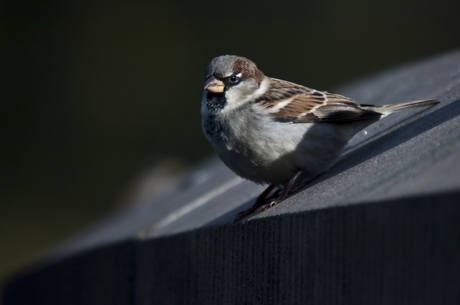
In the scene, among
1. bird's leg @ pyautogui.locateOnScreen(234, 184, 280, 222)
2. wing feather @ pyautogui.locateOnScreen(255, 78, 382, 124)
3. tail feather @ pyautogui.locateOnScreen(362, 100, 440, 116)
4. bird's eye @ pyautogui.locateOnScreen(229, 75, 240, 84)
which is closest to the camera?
bird's leg @ pyautogui.locateOnScreen(234, 184, 280, 222)

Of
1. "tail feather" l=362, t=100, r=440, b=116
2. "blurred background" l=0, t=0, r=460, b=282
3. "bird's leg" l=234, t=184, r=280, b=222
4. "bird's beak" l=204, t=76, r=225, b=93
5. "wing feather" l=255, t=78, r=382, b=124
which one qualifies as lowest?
"bird's leg" l=234, t=184, r=280, b=222

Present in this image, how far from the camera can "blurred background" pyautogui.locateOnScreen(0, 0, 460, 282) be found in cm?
920

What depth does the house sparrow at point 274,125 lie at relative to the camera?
211cm

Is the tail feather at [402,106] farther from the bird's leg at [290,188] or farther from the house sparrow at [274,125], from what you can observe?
the bird's leg at [290,188]

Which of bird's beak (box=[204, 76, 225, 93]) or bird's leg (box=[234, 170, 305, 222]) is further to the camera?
bird's beak (box=[204, 76, 225, 93])

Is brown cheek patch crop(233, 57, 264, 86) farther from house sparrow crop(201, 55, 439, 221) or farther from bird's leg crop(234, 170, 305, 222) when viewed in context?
bird's leg crop(234, 170, 305, 222)

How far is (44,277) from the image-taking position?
130 inches

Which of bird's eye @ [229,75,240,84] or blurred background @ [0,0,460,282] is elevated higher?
blurred background @ [0,0,460,282]

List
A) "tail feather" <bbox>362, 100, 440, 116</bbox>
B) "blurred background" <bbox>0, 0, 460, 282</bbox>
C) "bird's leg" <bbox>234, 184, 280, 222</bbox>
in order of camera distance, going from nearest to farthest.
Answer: "bird's leg" <bbox>234, 184, 280, 222</bbox> < "tail feather" <bbox>362, 100, 440, 116</bbox> < "blurred background" <bbox>0, 0, 460, 282</bbox>

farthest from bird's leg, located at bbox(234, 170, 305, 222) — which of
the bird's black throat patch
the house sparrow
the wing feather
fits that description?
the bird's black throat patch

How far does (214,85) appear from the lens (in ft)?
7.50

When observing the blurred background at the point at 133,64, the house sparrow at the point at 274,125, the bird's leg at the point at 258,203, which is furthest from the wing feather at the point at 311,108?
the blurred background at the point at 133,64

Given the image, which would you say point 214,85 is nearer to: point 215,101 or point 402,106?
point 215,101

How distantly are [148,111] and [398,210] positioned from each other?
8837 millimetres
